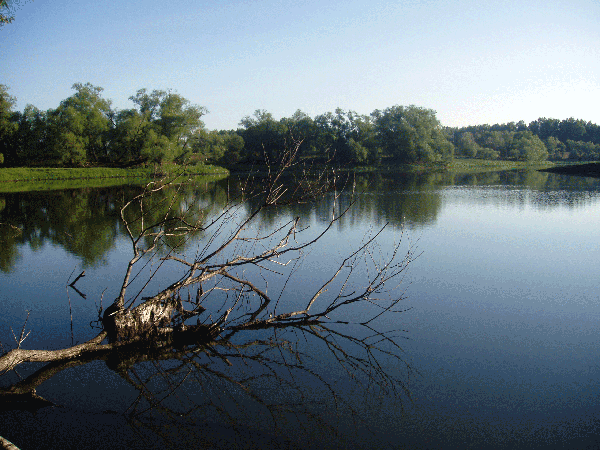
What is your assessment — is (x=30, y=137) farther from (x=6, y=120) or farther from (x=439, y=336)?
(x=439, y=336)

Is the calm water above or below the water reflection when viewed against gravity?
below

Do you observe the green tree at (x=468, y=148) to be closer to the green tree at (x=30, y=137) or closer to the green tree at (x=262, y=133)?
the green tree at (x=262, y=133)

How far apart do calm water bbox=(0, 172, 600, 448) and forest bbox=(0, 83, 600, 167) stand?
2466 centimetres

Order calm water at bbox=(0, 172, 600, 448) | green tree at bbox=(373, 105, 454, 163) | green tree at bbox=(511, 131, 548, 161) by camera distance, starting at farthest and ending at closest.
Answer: green tree at bbox=(511, 131, 548, 161), green tree at bbox=(373, 105, 454, 163), calm water at bbox=(0, 172, 600, 448)

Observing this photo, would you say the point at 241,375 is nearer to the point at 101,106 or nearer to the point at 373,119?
the point at 101,106

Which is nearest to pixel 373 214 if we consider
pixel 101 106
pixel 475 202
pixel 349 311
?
pixel 475 202

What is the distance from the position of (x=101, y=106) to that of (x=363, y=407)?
208 ft

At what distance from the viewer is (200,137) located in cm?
4638

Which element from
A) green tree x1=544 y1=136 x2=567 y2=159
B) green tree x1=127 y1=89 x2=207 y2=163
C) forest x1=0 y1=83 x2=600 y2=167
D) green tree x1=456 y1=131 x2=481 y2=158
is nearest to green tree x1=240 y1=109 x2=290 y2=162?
forest x1=0 y1=83 x2=600 y2=167

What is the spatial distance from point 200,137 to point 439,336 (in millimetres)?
42919

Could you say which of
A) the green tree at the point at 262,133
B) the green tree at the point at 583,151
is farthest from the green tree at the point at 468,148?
the green tree at the point at 262,133

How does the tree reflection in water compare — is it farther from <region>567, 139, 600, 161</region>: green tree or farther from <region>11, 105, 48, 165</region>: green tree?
<region>567, 139, 600, 161</region>: green tree

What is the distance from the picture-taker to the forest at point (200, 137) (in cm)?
5331

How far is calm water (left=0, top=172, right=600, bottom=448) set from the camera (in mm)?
4391
